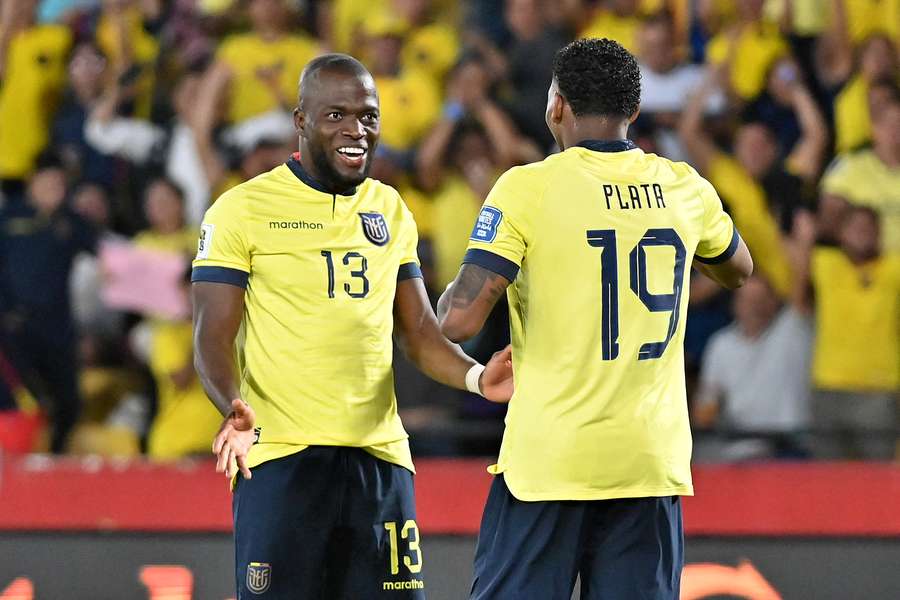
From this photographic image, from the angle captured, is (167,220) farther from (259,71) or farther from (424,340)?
(424,340)

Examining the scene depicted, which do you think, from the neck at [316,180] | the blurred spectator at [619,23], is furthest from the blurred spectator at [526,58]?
the neck at [316,180]

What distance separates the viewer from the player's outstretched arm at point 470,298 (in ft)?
11.8

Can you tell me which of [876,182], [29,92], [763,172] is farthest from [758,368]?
[29,92]

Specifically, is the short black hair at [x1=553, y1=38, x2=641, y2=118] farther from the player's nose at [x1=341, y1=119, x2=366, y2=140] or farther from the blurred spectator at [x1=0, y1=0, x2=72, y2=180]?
the blurred spectator at [x1=0, y1=0, x2=72, y2=180]

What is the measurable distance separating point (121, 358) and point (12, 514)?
3.11 m

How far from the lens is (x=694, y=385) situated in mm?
8188

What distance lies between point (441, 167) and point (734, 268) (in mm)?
4728

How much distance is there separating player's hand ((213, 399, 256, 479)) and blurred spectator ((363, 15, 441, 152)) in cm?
513

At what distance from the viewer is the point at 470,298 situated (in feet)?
11.8

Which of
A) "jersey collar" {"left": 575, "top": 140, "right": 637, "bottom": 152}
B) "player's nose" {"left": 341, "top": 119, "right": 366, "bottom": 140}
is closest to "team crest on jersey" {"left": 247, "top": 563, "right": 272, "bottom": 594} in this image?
"player's nose" {"left": 341, "top": 119, "right": 366, "bottom": 140}

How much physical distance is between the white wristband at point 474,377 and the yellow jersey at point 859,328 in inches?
168

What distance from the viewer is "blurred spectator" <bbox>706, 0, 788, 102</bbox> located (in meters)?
8.45

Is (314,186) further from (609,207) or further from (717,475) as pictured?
(717,475)

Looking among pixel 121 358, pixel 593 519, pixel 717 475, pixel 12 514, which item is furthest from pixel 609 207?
pixel 121 358
